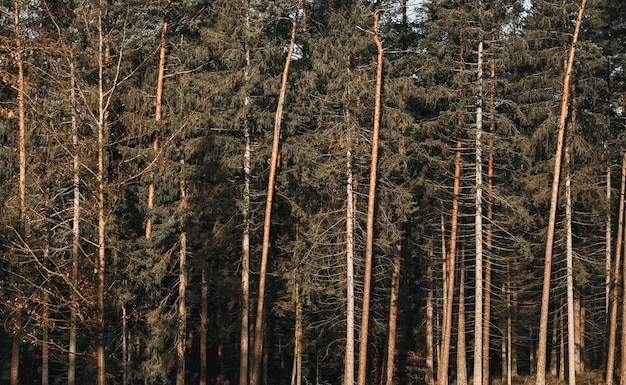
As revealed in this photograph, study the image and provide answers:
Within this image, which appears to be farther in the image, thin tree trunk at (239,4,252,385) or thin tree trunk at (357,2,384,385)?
thin tree trunk at (239,4,252,385)

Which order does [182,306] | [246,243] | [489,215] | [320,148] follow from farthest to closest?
[489,215], [246,243], [320,148], [182,306]

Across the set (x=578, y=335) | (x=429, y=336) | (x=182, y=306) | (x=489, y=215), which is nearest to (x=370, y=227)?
(x=182, y=306)

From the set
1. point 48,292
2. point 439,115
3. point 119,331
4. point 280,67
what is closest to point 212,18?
point 280,67

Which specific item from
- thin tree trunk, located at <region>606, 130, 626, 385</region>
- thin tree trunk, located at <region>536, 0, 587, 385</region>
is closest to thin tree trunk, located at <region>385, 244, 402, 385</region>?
thin tree trunk, located at <region>536, 0, 587, 385</region>

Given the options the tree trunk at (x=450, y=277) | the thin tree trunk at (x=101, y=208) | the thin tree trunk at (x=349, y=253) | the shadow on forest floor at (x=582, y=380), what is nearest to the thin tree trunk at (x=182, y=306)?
the thin tree trunk at (x=349, y=253)

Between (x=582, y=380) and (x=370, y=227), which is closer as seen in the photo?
(x=370, y=227)

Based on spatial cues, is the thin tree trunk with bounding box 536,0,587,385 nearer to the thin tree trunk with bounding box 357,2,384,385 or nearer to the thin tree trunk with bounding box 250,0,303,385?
the thin tree trunk with bounding box 357,2,384,385

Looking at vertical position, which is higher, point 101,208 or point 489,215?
point 101,208

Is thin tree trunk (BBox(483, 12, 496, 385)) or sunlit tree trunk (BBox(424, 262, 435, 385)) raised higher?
thin tree trunk (BBox(483, 12, 496, 385))

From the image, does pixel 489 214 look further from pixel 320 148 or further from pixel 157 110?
pixel 157 110

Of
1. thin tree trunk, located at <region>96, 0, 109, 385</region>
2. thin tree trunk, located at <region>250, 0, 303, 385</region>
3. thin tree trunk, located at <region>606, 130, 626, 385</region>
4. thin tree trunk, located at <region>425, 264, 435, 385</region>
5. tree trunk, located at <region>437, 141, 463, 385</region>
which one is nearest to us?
thin tree trunk, located at <region>96, 0, 109, 385</region>

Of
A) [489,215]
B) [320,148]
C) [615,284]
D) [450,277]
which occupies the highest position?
[320,148]

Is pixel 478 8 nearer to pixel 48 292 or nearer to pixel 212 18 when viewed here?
pixel 212 18

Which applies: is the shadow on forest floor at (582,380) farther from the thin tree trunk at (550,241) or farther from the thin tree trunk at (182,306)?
the thin tree trunk at (182,306)
